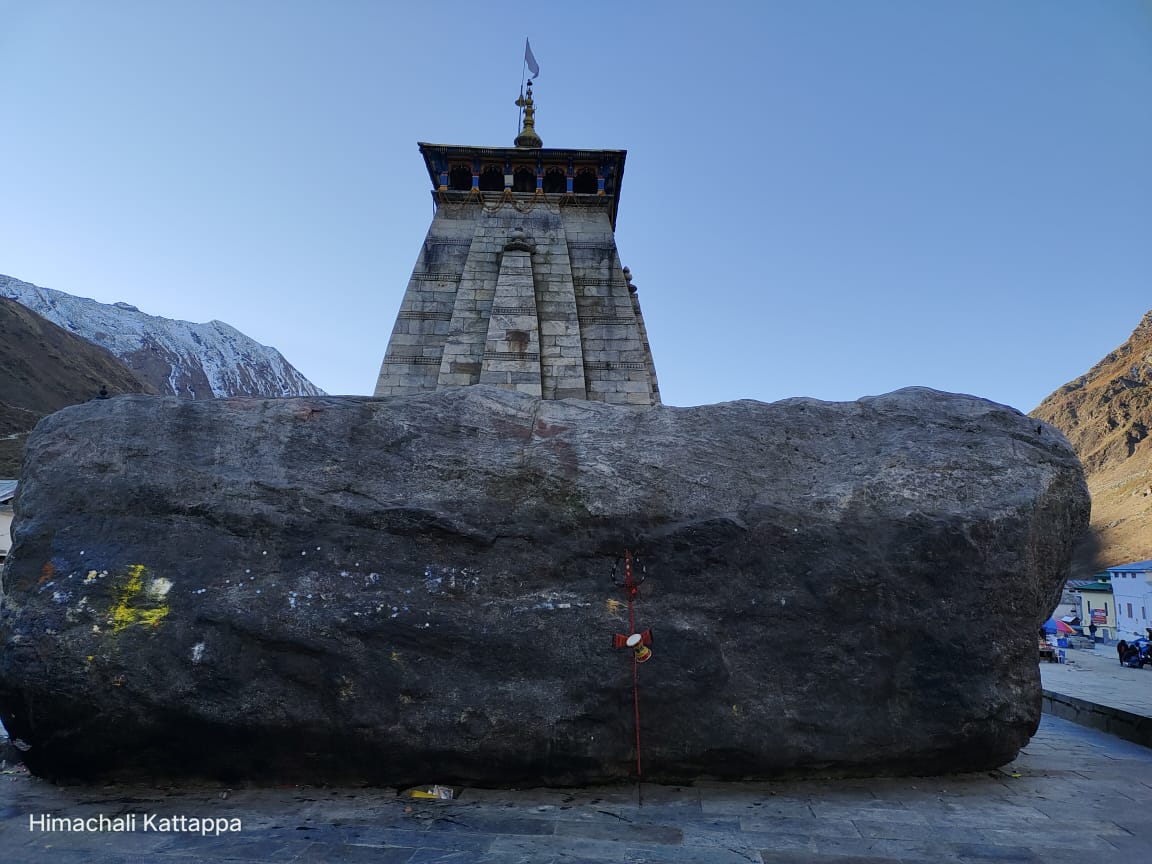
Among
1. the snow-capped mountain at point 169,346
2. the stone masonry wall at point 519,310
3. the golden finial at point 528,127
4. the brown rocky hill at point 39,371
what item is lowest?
the stone masonry wall at point 519,310

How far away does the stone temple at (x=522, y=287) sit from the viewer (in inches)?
480

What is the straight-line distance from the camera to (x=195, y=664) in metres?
4.33

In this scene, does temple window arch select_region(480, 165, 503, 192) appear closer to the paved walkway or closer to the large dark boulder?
the large dark boulder

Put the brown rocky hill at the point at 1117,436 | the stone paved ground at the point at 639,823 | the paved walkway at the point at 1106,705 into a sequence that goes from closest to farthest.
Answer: the stone paved ground at the point at 639,823
the paved walkway at the point at 1106,705
the brown rocky hill at the point at 1117,436

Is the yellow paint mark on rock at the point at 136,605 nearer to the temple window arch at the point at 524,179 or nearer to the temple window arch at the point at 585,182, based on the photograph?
the temple window arch at the point at 524,179

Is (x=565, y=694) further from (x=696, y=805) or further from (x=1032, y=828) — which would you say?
(x=1032, y=828)

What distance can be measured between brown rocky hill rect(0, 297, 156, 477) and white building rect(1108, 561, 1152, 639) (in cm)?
6818

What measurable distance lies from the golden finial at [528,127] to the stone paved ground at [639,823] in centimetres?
1481

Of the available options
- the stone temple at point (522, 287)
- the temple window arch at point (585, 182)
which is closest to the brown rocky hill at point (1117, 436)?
the temple window arch at point (585, 182)

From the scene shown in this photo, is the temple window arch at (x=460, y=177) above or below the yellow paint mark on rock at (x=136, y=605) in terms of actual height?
above

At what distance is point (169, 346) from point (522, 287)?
461 ft

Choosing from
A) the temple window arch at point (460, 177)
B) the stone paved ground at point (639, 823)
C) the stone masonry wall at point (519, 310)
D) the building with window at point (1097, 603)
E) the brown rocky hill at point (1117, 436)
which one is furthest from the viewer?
the brown rocky hill at point (1117, 436)

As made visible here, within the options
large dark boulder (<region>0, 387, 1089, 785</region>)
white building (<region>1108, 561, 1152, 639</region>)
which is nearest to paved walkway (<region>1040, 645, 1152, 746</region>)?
large dark boulder (<region>0, 387, 1089, 785</region>)

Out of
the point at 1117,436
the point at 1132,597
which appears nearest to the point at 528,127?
the point at 1132,597
